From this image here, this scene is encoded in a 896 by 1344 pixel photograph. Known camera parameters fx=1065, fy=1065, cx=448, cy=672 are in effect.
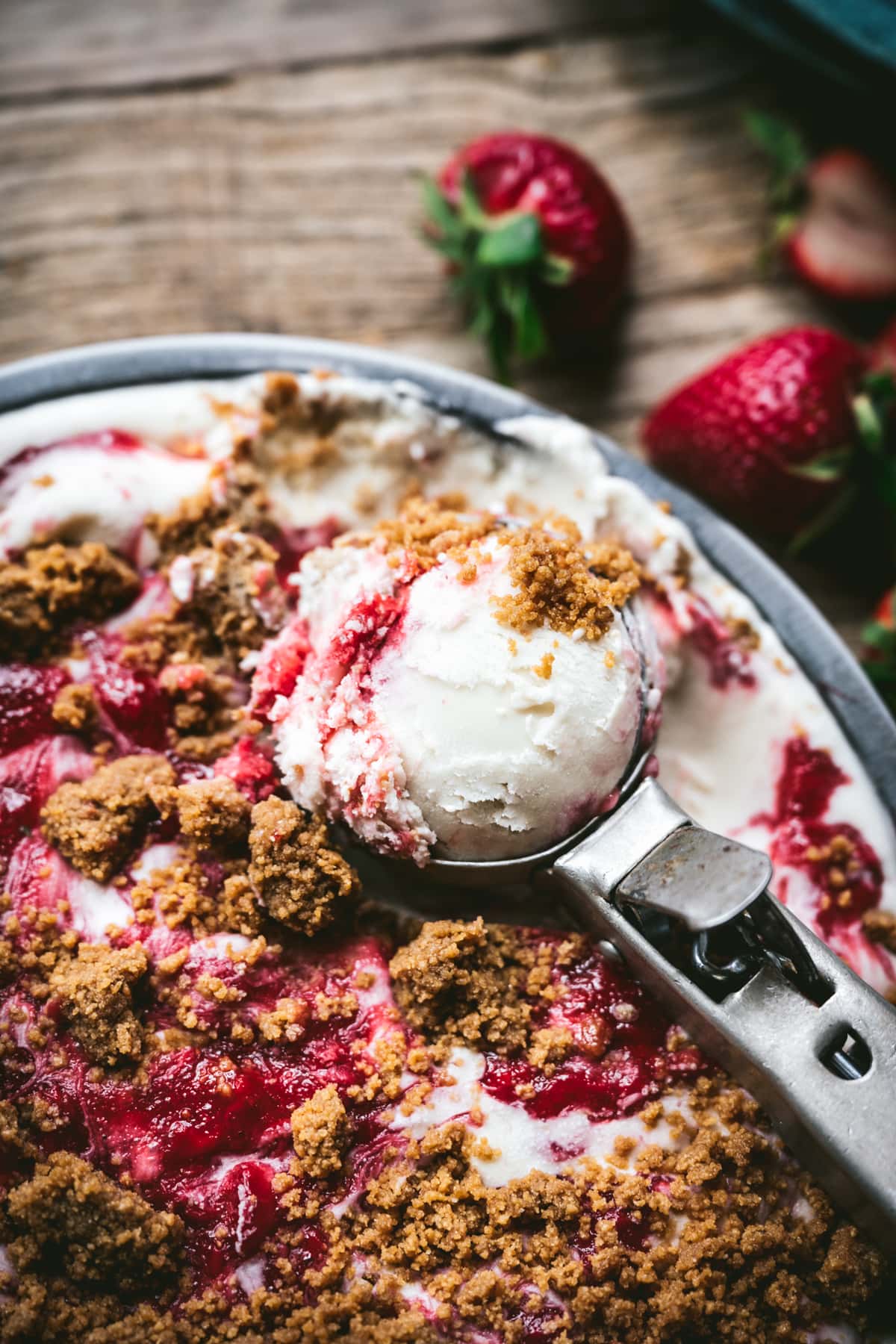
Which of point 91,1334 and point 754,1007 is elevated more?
point 754,1007

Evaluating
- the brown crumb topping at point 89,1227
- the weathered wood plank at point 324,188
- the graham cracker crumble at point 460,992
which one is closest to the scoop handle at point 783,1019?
the graham cracker crumble at point 460,992

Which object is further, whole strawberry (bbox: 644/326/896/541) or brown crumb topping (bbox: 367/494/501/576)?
whole strawberry (bbox: 644/326/896/541)

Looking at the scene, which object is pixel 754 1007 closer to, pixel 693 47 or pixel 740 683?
pixel 740 683

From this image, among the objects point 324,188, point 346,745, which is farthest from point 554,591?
point 324,188

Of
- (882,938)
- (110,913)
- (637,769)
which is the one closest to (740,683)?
(637,769)

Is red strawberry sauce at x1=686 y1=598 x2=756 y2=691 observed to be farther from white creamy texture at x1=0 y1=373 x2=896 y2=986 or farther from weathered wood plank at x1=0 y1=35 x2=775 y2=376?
weathered wood plank at x1=0 y1=35 x2=775 y2=376

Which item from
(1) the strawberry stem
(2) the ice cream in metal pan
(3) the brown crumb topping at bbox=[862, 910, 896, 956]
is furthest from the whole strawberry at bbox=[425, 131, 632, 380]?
(3) the brown crumb topping at bbox=[862, 910, 896, 956]
